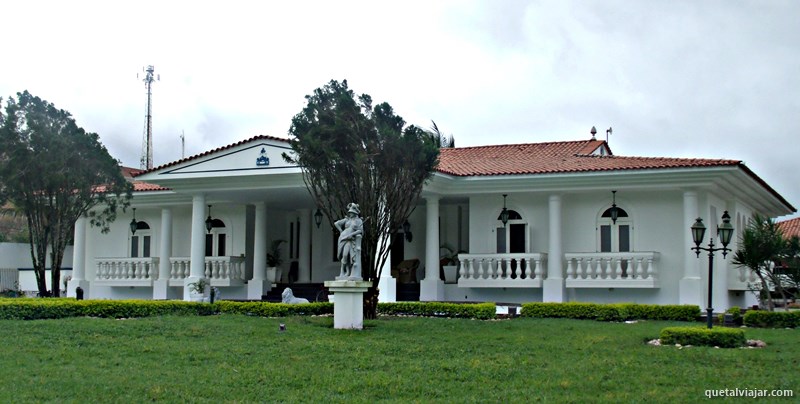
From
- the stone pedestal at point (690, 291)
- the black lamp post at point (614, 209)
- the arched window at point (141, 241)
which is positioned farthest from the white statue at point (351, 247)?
the arched window at point (141, 241)

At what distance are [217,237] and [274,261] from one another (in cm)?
184

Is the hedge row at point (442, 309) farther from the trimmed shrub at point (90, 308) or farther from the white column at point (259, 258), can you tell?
the white column at point (259, 258)

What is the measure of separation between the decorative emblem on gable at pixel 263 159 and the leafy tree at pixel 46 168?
12.0 feet

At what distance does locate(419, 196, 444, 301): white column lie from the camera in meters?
23.2

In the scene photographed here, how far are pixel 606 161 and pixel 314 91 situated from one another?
8273mm

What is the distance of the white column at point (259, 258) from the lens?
1016 inches

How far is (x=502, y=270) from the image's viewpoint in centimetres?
2336

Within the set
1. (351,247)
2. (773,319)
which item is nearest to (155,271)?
(351,247)

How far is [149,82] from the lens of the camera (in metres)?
43.5

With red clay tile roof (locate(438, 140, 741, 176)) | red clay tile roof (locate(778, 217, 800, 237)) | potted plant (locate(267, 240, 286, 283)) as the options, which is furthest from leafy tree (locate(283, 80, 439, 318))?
red clay tile roof (locate(778, 217, 800, 237))

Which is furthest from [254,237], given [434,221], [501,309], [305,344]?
[305,344]

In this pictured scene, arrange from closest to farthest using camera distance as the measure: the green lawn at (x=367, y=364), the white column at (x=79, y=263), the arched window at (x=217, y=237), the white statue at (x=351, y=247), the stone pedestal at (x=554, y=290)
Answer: the green lawn at (x=367, y=364)
the white statue at (x=351, y=247)
the stone pedestal at (x=554, y=290)
the arched window at (x=217, y=237)
the white column at (x=79, y=263)

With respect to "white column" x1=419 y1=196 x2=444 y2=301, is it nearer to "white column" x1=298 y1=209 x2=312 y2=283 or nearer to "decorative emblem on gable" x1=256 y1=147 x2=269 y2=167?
"decorative emblem on gable" x1=256 y1=147 x2=269 y2=167

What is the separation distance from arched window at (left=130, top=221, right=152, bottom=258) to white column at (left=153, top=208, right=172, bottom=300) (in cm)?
171
